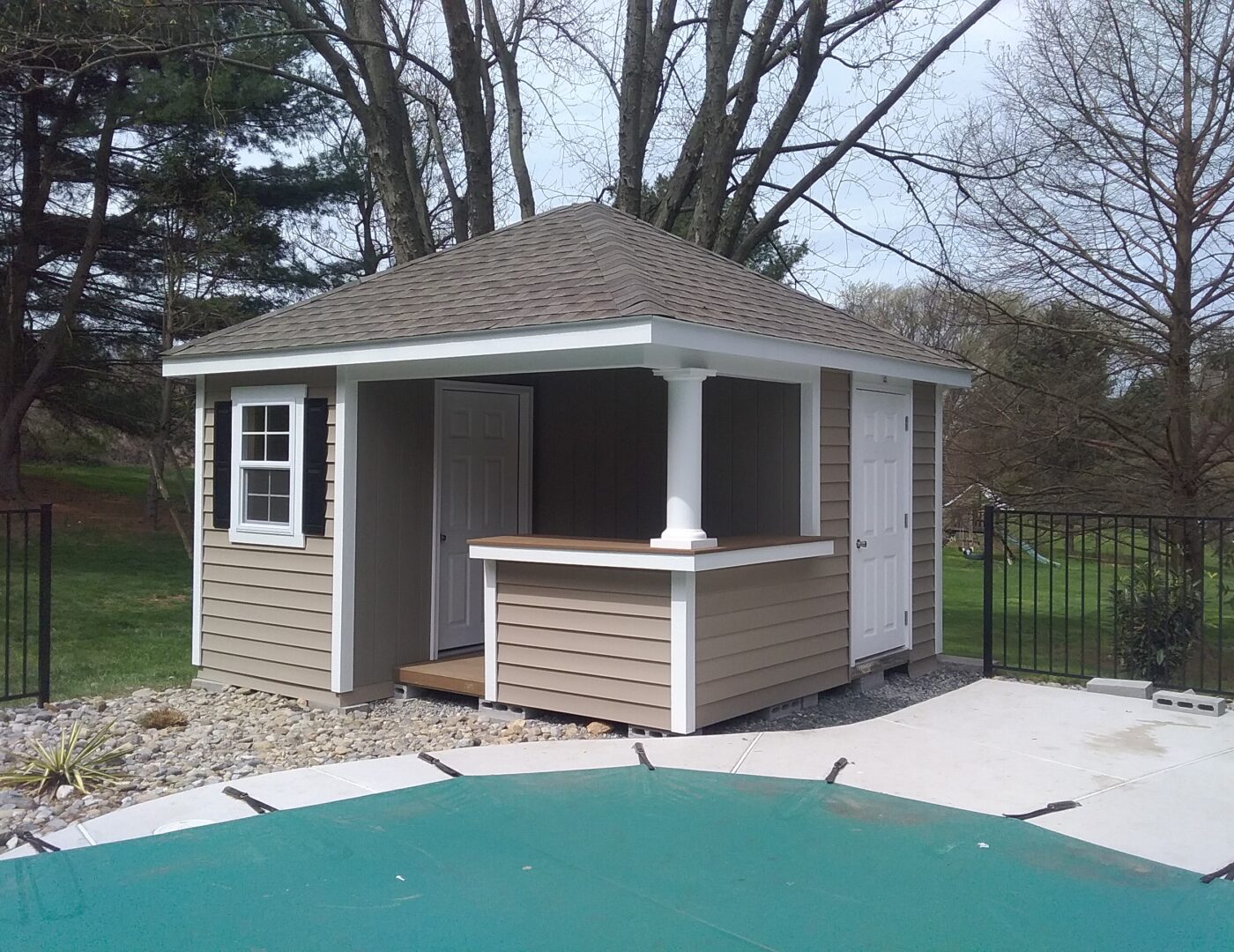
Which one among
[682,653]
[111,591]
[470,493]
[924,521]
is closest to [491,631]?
[682,653]

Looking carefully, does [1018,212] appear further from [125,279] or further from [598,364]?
[125,279]

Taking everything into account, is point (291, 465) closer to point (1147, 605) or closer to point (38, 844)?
point (38, 844)

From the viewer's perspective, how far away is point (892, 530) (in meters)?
7.83

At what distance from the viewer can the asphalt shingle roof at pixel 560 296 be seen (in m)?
6.07

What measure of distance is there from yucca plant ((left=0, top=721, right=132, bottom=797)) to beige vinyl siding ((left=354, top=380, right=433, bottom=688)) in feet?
5.73

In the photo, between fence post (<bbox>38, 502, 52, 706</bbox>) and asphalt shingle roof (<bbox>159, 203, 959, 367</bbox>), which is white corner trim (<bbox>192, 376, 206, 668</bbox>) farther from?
fence post (<bbox>38, 502, 52, 706</bbox>)

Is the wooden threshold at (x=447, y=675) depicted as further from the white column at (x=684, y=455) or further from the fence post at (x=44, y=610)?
the fence post at (x=44, y=610)

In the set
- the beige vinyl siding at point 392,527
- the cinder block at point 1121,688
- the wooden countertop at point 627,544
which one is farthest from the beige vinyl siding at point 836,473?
the beige vinyl siding at point 392,527

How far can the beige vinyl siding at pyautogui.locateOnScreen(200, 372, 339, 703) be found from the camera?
7031 millimetres

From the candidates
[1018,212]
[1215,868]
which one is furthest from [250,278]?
[1215,868]

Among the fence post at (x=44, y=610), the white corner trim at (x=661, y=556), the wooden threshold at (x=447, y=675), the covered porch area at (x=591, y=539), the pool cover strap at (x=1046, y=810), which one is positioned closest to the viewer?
the pool cover strap at (x=1046, y=810)

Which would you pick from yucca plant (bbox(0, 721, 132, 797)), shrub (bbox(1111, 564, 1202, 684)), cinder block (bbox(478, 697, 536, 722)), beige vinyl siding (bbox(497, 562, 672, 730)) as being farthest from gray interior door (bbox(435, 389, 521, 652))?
shrub (bbox(1111, 564, 1202, 684))

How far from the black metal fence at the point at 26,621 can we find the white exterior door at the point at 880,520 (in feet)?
16.6

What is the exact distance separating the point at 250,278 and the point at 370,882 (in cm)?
1383
